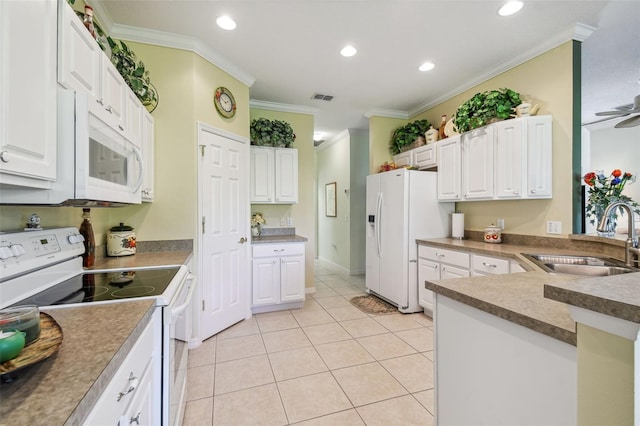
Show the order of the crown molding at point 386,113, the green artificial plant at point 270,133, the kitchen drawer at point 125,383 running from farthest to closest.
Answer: the crown molding at point 386,113 < the green artificial plant at point 270,133 < the kitchen drawer at point 125,383

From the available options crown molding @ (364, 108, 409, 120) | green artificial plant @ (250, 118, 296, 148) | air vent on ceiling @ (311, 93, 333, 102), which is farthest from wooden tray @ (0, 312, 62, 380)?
crown molding @ (364, 108, 409, 120)

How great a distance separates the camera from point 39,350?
669 mm

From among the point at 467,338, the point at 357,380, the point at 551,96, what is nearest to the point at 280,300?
the point at 357,380

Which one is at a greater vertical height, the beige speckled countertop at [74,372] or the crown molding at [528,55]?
→ the crown molding at [528,55]

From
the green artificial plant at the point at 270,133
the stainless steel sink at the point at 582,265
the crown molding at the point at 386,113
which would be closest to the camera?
the stainless steel sink at the point at 582,265

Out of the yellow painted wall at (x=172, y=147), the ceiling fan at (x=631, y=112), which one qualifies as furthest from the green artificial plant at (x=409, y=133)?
the yellow painted wall at (x=172, y=147)

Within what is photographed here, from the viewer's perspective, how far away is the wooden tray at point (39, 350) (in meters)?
0.58

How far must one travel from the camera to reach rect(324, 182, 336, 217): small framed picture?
20.5 ft

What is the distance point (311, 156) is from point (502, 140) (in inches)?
96.0

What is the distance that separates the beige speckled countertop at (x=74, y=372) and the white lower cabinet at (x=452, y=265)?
8.36 feet

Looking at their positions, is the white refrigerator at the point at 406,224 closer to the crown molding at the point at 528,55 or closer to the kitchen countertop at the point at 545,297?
the crown molding at the point at 528,55

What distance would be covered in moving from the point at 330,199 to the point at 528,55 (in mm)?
4301

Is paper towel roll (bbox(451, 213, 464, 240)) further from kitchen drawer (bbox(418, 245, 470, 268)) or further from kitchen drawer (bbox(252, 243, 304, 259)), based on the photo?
kitchen drawer (bbox(252, 243, 304, 259))

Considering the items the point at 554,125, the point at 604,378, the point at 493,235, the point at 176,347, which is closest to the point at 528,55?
the point at 554,125
